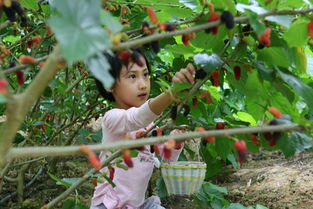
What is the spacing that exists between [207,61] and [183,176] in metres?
0.87

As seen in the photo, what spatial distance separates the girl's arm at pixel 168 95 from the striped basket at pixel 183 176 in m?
0.48

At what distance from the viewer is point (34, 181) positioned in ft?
12.2

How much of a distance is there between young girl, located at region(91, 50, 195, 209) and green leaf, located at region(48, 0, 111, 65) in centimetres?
93

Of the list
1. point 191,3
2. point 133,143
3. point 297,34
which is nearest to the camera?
point 133,143

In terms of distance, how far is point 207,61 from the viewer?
1302 millimetres

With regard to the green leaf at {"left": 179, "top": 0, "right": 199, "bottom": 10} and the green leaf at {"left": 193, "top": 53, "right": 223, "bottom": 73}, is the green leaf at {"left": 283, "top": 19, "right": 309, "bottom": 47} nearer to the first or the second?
the green leaf at {"left": 193, "top": 53, "right": 223, "bottom": 73}

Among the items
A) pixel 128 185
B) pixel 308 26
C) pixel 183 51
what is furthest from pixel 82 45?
pixel 128 185

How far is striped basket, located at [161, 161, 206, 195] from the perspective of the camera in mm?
2051

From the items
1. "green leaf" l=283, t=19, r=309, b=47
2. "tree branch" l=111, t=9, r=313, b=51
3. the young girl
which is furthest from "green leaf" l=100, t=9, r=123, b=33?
the young girl

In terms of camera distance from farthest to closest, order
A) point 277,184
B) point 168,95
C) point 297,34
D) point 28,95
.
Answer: point 277,184 → point 168,95 → point 297,34 → point 28,95

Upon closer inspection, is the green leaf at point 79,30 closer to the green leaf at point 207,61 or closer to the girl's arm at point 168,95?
the green leaf at point 207,61

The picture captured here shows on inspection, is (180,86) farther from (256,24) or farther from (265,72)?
(256,24)

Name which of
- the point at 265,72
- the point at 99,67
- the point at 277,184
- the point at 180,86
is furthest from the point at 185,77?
the point at 277,184

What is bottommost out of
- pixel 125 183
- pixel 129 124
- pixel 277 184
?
pixel 277 184
